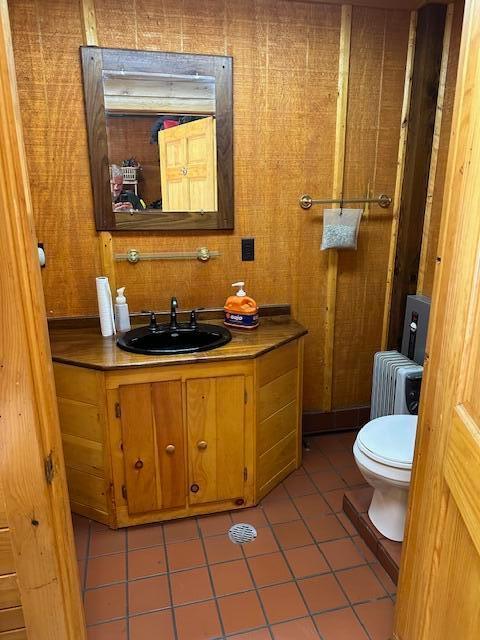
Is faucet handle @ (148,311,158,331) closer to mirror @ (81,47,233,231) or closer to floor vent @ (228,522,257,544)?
mirror @ (81,47,233,231)

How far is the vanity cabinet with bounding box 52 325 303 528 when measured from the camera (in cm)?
193

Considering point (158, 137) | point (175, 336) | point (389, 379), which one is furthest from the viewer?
point (389, 379)

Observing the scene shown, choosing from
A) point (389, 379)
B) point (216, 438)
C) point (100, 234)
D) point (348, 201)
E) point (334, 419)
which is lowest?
point (334, 419)

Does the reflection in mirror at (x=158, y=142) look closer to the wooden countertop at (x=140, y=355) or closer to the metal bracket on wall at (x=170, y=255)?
the metal bracket on wall at (x=170, y=255)

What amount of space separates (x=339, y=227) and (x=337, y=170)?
1.04 feet

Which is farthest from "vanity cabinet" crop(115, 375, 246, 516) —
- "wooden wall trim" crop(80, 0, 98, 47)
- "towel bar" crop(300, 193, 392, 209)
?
"wooden wall trim" crop(80, 0, 98, 47)

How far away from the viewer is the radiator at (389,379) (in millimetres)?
2291

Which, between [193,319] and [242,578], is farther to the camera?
[193,319]

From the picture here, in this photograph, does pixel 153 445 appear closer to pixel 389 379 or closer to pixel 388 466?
pixel 388 466

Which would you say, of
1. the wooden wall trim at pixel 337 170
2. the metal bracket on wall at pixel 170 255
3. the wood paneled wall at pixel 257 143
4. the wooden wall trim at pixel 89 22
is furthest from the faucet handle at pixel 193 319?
the wooden wall trim at pixel 89 22

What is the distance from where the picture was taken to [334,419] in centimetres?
284

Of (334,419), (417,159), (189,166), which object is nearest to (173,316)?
(189,166)

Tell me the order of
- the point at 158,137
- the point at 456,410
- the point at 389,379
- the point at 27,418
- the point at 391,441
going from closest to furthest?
the point at 27,418 < the point at 456,410 < the point at 391,441 < the point at 158,137 < the point at 389,379

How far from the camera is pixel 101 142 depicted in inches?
83.4
